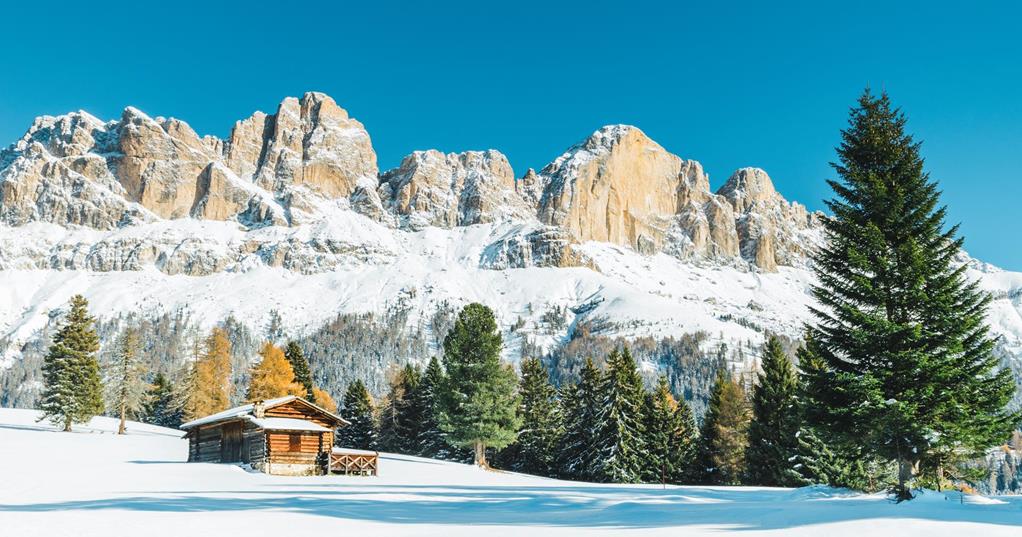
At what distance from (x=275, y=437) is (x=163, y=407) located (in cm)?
5373

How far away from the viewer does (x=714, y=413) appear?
53250mm

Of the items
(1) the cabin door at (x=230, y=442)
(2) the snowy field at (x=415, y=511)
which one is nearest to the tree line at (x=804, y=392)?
(2) the snowy field at (x=415, y=511)

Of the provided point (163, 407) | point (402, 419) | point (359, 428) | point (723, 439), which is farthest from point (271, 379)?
point (723, 439)

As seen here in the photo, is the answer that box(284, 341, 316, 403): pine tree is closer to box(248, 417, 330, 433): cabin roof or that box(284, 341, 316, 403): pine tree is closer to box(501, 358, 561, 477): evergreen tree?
box(501, 358, 561, 477): evergreen tree

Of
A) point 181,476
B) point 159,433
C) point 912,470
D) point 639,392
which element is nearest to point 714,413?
point 639,392

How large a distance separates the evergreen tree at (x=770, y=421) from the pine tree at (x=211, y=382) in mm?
48156

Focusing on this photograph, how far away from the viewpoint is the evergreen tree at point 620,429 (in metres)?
50.6

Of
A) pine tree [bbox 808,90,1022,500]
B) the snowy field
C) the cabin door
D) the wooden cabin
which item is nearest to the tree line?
pine tree [bbox 808,90,1022,500]

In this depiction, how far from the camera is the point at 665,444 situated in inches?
2096

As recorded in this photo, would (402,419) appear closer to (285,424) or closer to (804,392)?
(285,424)

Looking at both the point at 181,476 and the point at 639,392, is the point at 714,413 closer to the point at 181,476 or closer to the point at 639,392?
the point at 639,392

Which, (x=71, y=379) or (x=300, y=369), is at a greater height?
(x=300, y=369)

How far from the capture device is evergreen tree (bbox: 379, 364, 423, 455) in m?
69.7

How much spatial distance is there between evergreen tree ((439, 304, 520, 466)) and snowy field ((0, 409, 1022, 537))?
19.9m
